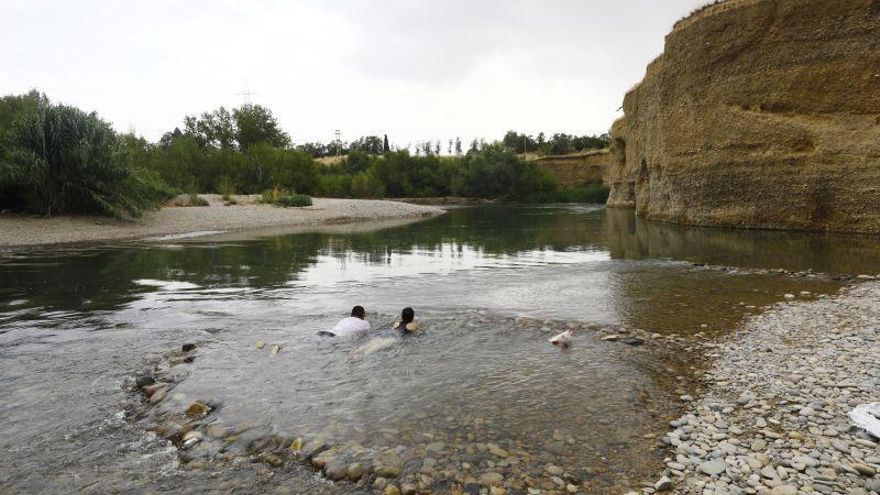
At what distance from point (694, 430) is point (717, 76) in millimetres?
27288

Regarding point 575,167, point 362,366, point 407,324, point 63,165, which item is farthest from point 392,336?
point 575,167

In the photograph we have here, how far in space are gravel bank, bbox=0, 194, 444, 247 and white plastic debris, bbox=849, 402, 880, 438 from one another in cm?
2492

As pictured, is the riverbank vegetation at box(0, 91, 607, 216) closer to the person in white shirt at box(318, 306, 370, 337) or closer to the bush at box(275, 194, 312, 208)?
the bush at box(275, 194, 312, 208)

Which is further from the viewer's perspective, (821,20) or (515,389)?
(821,20)

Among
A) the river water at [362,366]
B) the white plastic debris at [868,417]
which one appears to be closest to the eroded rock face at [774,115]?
the river water at [362,366]

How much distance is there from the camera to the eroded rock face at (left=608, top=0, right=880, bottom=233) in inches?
858

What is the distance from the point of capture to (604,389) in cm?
612

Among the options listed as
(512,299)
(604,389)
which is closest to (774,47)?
(512,299)

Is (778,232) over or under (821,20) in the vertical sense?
under

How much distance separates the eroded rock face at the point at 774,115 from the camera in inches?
858

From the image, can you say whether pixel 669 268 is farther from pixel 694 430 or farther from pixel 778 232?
pixel 778 232

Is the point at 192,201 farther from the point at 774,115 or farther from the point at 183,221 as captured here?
the point at 774,115

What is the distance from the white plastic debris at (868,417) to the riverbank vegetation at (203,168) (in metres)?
28.2

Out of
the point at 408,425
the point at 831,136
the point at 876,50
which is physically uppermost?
the point at 876,50
